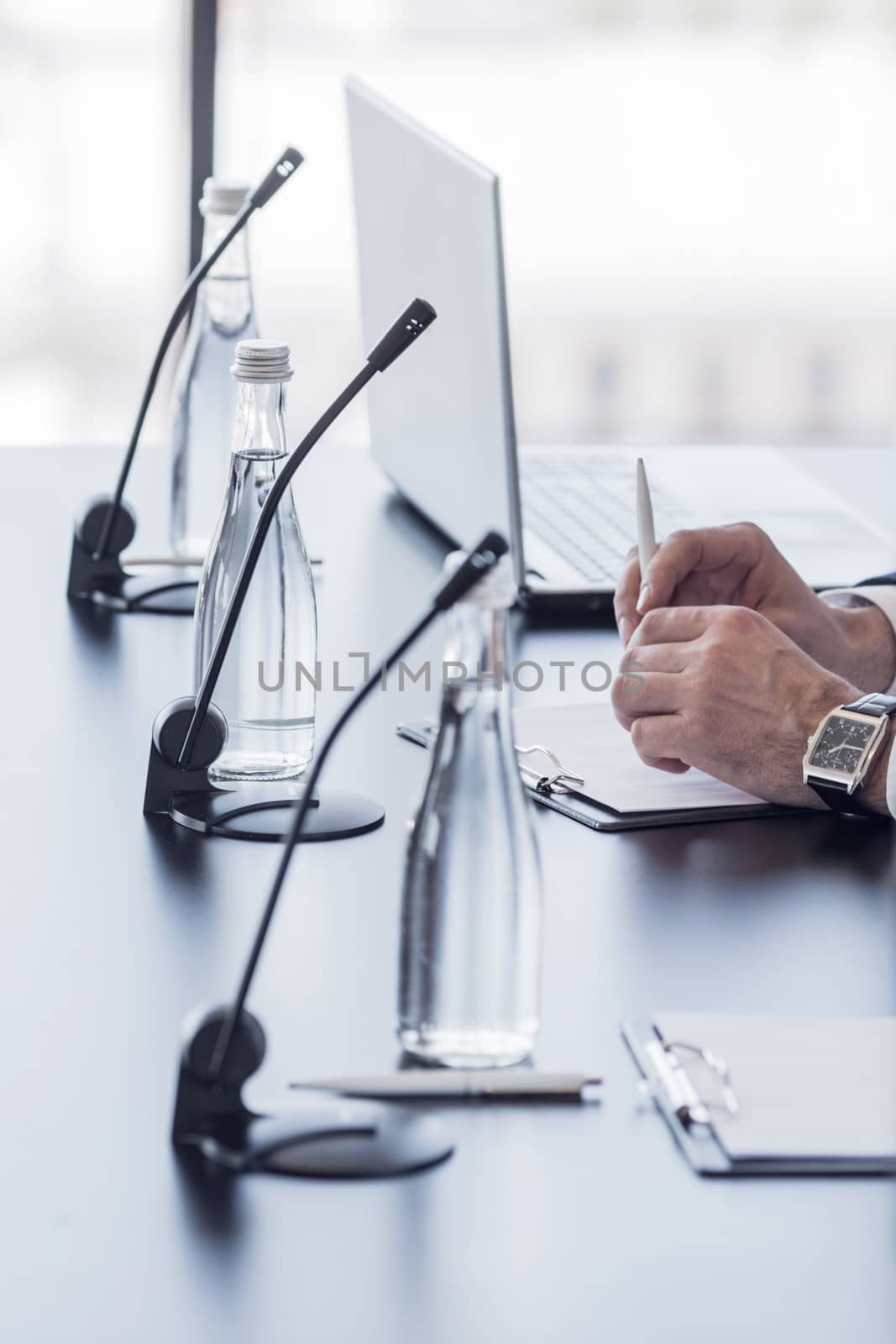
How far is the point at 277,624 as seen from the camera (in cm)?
99

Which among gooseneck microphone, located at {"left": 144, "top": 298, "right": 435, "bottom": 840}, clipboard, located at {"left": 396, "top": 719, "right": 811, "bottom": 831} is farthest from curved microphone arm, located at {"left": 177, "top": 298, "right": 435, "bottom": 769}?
clipboard, located at {"left": 396, "top": 719, "right": 811, "bottom": 831}

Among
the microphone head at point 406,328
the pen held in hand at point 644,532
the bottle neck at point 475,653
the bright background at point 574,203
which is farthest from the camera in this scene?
the bright background at point 574,203

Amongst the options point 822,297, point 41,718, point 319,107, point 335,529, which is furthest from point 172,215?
point 822,297

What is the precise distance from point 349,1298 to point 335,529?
1.13 m

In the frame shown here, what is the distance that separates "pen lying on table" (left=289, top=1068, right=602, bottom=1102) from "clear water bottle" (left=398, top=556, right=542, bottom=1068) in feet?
0.03

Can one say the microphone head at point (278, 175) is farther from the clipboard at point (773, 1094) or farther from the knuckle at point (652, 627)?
the clipboard at point (773, 1094)

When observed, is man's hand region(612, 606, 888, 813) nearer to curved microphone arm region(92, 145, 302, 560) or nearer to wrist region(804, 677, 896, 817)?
wrist region(804, 677, 896, 817)

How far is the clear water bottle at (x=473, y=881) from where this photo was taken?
0.67 meters

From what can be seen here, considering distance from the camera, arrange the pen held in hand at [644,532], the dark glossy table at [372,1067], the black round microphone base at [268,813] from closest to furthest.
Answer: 1. the dark glossy table at [372,1067]
2. the black round microphone base at [268,813]
3. the pen held in hand at [644,532]

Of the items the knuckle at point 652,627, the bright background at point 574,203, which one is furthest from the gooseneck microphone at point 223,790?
the bright background at point 574,203

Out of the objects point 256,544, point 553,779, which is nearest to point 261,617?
point 256,544

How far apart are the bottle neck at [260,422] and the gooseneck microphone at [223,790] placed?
3 centimetres

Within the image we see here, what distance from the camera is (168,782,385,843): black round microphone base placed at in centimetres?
94
